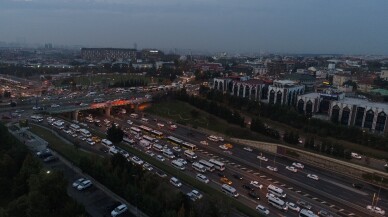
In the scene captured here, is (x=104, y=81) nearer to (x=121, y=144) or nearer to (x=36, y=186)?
(x=121, y=144)

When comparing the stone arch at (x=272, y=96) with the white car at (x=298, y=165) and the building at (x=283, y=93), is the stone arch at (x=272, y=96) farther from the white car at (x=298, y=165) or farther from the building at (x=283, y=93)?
the white car at (x=298, y=165)

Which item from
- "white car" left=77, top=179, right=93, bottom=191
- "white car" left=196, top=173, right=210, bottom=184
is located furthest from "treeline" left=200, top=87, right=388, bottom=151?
"white car" left=77, top=179, right=93, bottom=191

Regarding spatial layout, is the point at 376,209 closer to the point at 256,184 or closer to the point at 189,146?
the point at 256,184

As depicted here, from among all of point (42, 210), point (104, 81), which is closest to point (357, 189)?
point (42, 210)

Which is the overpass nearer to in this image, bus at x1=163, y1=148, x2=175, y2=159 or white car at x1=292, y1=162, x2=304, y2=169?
bus at x1=163, y1=148, x2=175, y2=159

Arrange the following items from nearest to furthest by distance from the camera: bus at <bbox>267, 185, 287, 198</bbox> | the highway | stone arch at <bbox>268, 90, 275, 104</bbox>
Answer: the highway
bus at <bbox>267, 185, 287, 198</bbox>
stone arch at <bbox>268, 90, 275, 104</bbox>
